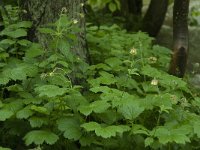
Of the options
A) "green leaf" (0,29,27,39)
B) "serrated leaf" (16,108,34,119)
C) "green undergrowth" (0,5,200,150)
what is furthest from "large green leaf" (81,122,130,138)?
"green leaf" (0,29,27,39)

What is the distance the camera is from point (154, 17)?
8.80m

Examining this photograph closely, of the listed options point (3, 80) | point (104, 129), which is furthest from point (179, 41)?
point (3, 80)

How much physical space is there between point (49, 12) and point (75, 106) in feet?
4.01

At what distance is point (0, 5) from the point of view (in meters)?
4.43

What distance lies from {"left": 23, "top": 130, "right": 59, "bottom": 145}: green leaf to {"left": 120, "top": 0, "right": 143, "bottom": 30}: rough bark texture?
5.95m

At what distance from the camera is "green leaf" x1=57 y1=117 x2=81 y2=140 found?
313cm

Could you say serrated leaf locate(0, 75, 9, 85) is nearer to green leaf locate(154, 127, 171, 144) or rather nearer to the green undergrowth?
the green undergrowth

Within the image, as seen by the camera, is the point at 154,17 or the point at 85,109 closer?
the point at 85,109

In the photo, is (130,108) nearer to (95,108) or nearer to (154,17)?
(95,108)

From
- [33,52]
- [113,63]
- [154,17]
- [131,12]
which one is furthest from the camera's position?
[131,12]

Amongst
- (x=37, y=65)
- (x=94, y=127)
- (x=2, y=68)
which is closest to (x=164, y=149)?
(x=94, y=127)

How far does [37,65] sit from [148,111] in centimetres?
101

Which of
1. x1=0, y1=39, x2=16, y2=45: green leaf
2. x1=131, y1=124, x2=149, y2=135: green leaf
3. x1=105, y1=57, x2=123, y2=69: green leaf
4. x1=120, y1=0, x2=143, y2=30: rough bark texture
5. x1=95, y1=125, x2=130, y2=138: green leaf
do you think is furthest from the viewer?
x1=120, y1=0, x2=143, y2=30: rough bark texture

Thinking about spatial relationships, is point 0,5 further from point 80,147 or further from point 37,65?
point 80,147
